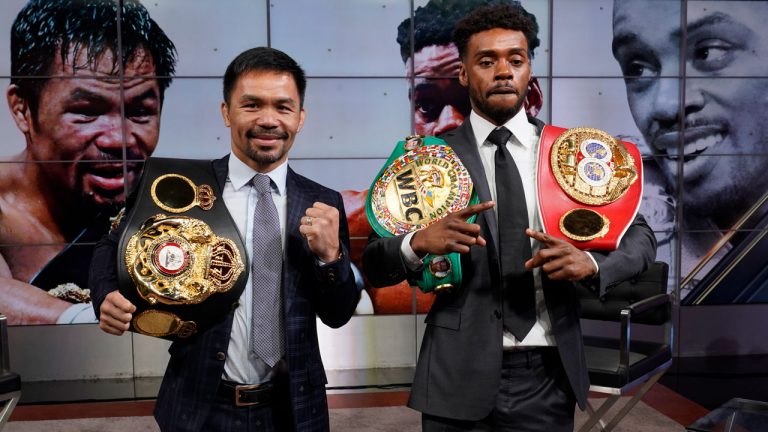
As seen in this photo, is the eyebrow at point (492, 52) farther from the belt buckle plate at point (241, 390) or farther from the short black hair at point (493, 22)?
the belt buckle plate at point (241, 390)

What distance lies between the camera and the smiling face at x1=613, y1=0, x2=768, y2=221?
4141 mm

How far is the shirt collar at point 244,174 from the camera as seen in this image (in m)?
1.34

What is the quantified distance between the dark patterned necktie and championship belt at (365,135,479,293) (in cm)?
22

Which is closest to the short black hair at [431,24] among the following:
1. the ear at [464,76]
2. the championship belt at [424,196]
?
the ear at [464,76]

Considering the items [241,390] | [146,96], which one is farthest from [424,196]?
[146,96]

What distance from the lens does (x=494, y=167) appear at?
4.42ft

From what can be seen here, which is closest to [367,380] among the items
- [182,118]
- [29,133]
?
[182,118]

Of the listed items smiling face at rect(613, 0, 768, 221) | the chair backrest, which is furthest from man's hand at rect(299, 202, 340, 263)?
smiling face at rect(613, 0, 768, 221)

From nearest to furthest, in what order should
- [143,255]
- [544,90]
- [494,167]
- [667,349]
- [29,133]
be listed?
[143,255] → [494,167] → [667,349] → [29,133] → [544,90]

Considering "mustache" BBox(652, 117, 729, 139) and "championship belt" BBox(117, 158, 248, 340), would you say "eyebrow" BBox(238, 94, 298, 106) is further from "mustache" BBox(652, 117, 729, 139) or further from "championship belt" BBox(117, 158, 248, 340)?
"mustache" BBox(652, 117, 729, 139)

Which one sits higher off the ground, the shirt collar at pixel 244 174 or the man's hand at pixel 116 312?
the shirt collar at pixel 244 174

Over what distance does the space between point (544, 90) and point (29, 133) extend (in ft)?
11.0

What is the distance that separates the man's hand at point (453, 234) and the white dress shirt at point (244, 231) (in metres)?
0.34

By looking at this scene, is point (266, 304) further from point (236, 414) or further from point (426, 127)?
point (426, 127)
